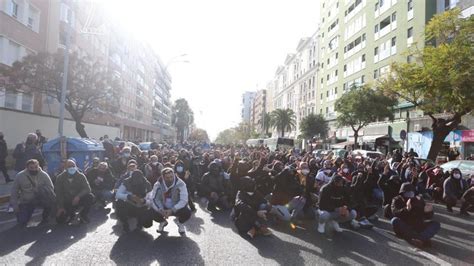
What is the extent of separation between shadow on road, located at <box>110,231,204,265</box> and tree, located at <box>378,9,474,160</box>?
55.9 ft

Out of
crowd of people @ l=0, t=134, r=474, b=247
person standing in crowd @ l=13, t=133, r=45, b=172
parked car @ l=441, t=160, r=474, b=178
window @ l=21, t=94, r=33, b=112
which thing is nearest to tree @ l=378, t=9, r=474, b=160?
parked car @ l=441, t=160, r=474, b=178

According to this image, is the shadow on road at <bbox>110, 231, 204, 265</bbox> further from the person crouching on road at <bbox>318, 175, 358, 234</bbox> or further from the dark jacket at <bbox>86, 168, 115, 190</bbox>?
the dark jacket at <bbox>86, 168, 115, 190</bbox>

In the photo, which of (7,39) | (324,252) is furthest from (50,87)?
(324,252)

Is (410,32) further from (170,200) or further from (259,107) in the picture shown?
(259,107)

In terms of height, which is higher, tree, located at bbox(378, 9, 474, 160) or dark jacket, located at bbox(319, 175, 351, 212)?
tree, located at bbox(378, 9, 474, 160)

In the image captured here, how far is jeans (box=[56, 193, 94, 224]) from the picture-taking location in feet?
29.2

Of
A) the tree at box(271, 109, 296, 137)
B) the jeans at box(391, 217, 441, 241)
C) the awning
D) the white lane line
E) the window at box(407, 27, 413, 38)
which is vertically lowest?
the white lane line

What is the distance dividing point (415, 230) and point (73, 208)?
724 centimetres

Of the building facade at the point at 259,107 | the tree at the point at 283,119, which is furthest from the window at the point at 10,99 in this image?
the building facade at the point at 259,107

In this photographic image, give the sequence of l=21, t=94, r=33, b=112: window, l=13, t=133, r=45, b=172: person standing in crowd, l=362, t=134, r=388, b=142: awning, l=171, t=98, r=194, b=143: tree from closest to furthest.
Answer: l=13, t=133, r=45, b=172: person standing in crowd
l=21, t=94, r=33, b=112: window
l=362, t=134, r=388, b=142: awning
l=171, t=98, r=194, b=143: tree

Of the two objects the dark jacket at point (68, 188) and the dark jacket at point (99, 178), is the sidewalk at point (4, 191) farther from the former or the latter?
the dark jacket at point (68, 188)

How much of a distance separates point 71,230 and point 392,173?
8.94m

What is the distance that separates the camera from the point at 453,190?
13.1 m

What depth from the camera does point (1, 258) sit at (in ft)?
20.7
